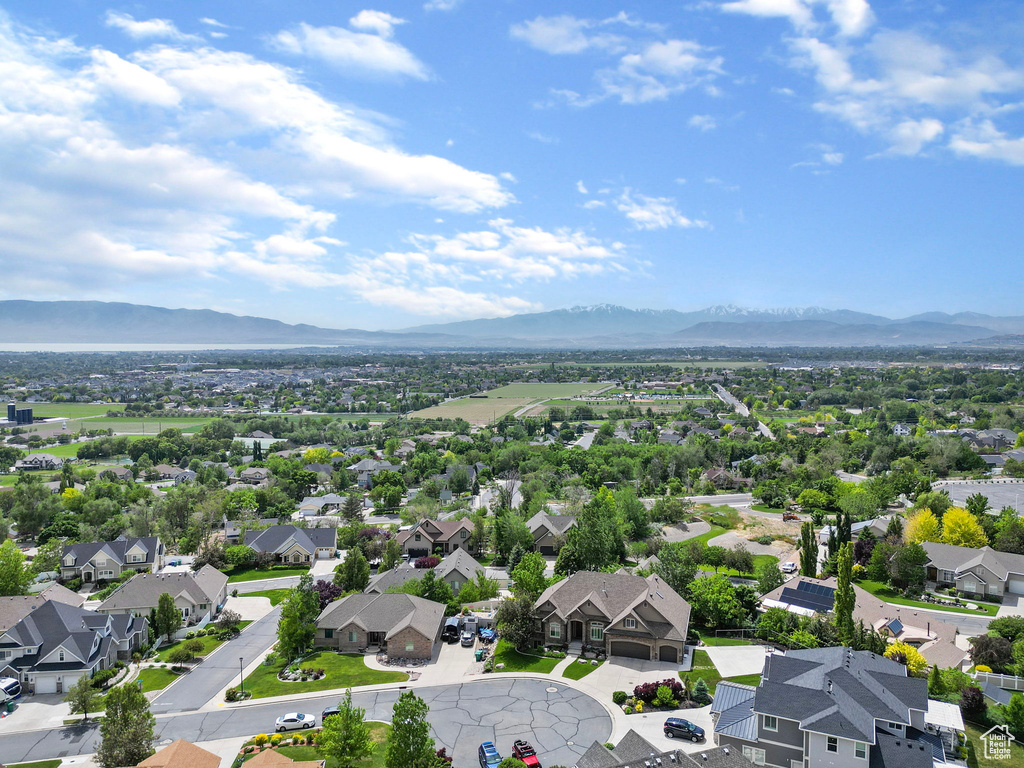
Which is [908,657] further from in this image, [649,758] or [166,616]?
[166,616]

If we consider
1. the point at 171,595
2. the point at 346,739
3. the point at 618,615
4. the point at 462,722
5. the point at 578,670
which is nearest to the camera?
the point at 346,739

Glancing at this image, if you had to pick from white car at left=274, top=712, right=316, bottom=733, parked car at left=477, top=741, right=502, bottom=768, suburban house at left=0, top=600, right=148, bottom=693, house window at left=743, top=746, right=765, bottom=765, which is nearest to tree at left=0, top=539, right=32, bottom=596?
suburban house at left=0, top=600, right=148, bottom=693

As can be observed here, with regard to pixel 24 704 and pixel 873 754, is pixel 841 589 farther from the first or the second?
pixel 24 704

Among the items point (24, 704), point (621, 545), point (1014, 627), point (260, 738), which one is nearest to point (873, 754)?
Result: point (1014, 627)

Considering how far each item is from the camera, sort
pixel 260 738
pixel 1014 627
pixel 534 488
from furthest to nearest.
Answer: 1. pixel 534 488
2. pixel 1014 627
3. pixel 260 738

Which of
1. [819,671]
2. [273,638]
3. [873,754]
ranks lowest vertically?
[273,638]

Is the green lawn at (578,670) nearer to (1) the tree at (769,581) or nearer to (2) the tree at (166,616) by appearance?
(1) the tree at (769,581)

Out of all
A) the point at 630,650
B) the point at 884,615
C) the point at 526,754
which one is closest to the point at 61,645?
the point at 526,754

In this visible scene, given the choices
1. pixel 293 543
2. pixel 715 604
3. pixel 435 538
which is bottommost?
pixel 435 538

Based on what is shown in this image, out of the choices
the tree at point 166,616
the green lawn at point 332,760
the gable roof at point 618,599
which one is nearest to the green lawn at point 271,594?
the tree at point 166,616
